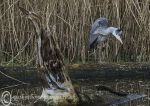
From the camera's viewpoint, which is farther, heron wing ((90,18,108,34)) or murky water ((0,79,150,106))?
heron wing ((90,18,108,34))

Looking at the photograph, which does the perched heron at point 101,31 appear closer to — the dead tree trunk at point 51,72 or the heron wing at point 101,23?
the heron wing at point 101,23

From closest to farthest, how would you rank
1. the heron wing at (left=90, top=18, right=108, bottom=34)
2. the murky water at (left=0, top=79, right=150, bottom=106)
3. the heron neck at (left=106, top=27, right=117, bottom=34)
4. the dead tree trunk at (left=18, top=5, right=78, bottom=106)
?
1. the dead tree trunk at (left=18, top=5, right=78, bottom=106)
2. the murky water at (left=0, top=79, right=150, bottom=106)
3. the heron neck at (left=106, top=27, right=117, bottom=34)
4. the heron wing at (left=90, top=18, right=108, bottom=34)

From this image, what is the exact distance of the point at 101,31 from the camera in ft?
17.4

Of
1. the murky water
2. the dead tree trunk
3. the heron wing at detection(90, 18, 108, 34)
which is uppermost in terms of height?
the heron wing at detection(90, 18, 108, 34)

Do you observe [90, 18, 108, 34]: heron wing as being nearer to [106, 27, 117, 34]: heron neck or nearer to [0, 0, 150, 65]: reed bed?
[106, 27, 117, 34]: heron neck

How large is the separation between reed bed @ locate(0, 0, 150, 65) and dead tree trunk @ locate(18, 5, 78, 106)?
6.03 feet

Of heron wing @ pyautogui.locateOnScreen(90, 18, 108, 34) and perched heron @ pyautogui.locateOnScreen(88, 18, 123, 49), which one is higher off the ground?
heron wing @ pyautogui.locateOnScreen(90, 18, 108, 34)

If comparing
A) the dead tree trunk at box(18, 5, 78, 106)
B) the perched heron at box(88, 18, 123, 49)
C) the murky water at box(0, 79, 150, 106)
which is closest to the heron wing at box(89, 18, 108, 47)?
the perched heron at box(88, 18, 123, 49)

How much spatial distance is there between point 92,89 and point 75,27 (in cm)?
153

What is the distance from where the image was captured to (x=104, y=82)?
17.2ft

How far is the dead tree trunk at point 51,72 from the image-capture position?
13.3 ft

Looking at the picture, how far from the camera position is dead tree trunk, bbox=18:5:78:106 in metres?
4.07

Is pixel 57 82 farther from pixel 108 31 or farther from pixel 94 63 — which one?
pixel 94 63

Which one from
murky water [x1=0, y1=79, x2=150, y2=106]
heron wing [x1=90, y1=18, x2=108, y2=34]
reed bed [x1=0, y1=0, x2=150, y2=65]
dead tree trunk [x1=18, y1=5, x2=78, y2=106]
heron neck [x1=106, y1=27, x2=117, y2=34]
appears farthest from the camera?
reed bed [x1=0, y1=0, x2=150, y2=65]
